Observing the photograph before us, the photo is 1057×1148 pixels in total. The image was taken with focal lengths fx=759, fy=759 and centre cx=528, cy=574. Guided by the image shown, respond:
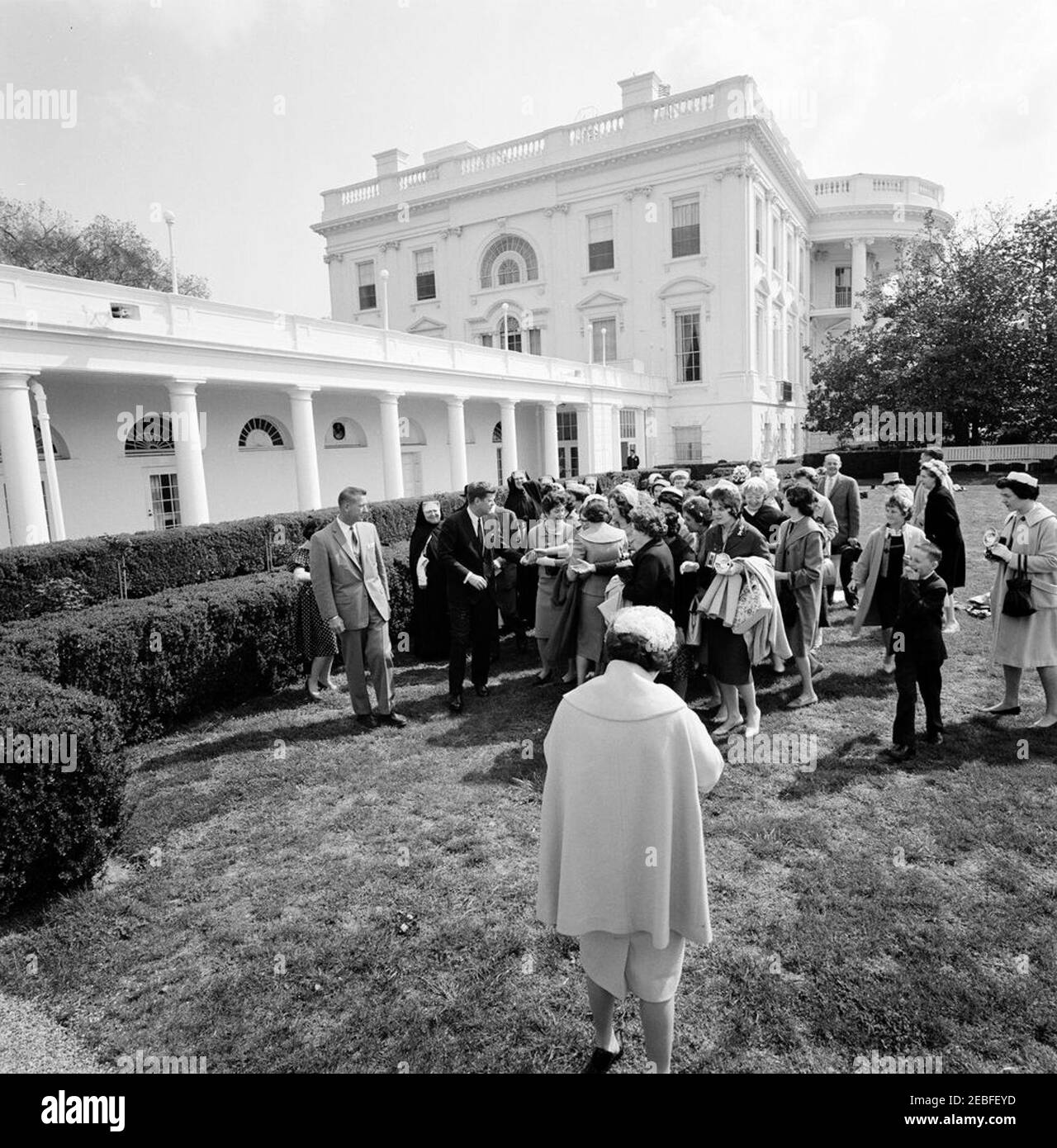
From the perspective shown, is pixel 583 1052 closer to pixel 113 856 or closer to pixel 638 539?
pixel 113 856

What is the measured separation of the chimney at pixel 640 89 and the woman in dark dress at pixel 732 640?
35.5 meters

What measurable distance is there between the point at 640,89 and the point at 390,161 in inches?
599

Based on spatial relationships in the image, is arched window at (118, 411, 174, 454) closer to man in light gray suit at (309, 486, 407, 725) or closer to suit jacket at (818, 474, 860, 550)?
man in light gray suit at (309, 486, 407, 725)

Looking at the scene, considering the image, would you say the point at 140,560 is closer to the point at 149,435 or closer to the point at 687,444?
the point at 149,435

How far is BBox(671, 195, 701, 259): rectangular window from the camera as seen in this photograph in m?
34.5

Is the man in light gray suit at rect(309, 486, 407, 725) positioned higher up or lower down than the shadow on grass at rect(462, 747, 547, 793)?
higher up

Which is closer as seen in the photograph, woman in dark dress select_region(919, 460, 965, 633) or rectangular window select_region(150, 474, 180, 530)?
woman in dark dress select_region(919, 460, 965, 633)

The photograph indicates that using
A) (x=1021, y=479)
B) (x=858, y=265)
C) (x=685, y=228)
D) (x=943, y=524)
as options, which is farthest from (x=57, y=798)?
(x=858, y=265)

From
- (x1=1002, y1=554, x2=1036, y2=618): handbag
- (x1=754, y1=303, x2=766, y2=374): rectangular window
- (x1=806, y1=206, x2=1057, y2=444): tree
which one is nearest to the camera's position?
(x1=1002, y1=554, x2=1036, y2=618): handbag

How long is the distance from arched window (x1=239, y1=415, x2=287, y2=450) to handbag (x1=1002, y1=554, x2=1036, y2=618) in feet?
62.4

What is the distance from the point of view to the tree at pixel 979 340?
28.9 m

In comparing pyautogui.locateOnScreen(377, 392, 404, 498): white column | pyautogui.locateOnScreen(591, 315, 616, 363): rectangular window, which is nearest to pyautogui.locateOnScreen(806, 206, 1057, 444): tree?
pyautogui.locateOnScreen(591, 315, 616, 363): rectangular window

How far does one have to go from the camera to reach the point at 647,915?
8.62ft

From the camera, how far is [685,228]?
1372 inches
